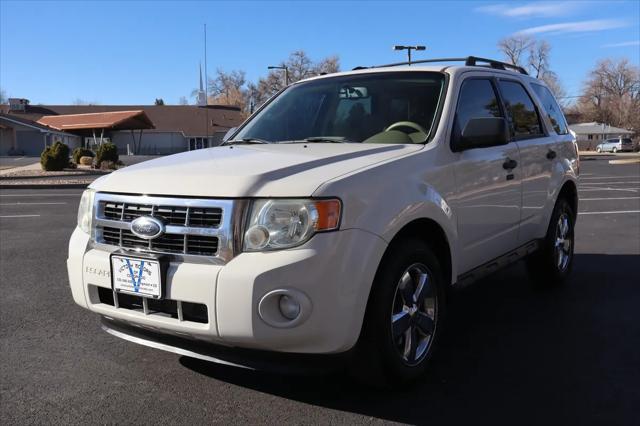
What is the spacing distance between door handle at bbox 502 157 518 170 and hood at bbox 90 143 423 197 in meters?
1.05

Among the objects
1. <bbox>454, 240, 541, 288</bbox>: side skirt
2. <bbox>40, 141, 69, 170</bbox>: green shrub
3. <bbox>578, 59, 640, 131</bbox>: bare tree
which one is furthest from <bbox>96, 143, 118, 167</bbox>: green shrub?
<bbox>578, 59, 640, 131</bbox>: bare tree

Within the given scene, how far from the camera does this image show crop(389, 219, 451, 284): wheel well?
3.39m

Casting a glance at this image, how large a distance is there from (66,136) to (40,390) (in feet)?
191

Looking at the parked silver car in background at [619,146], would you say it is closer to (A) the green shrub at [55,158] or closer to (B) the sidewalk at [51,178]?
(B) the sidewalk at [51,178]

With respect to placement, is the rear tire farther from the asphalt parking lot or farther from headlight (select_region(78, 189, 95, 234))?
headlight (select_region(78, 189, 95, 234))

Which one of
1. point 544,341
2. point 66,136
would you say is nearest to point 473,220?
point 544,341

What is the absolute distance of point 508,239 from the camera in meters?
4.68

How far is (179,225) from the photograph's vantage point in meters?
2.99

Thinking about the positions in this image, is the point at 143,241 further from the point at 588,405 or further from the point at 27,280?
the point at 27,280

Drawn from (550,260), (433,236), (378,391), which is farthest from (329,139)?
(550,260)

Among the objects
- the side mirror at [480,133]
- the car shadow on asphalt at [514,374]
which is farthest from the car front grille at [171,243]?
the side mirror at [480,133]

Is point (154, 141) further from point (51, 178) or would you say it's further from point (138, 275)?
point (138, 275)

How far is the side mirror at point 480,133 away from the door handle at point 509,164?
1.46 ft

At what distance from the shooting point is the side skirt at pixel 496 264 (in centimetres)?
403
